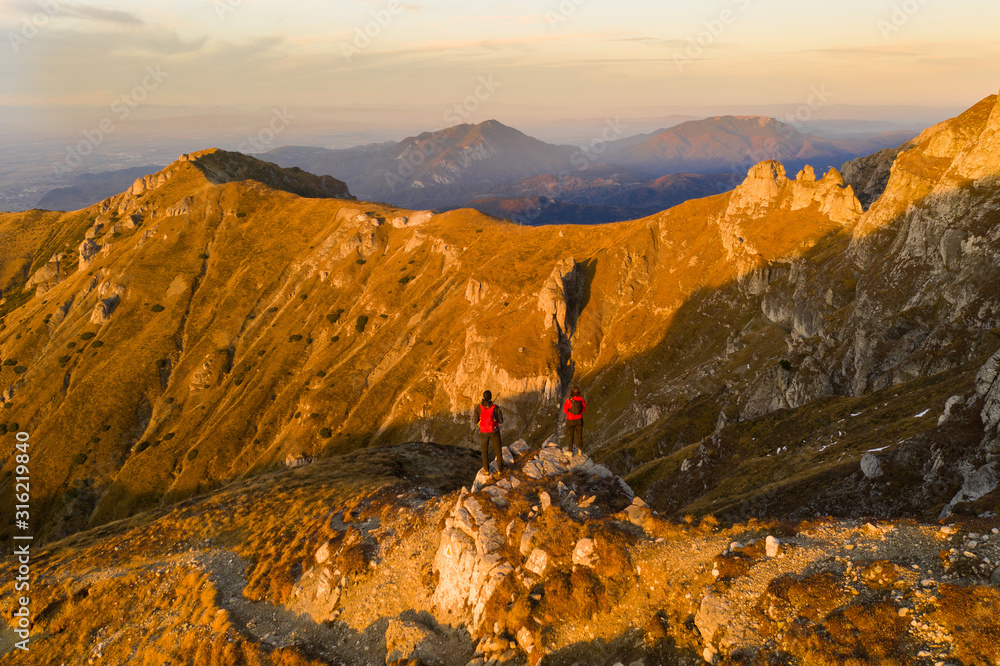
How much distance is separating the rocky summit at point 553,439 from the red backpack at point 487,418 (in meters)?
3.61

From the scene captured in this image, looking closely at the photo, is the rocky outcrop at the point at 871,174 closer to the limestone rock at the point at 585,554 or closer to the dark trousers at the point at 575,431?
the dark trousers at the point at 575,431

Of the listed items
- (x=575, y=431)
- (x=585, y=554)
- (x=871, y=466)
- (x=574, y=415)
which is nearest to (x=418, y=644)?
(x=585, y=554)

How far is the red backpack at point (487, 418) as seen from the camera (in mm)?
28578

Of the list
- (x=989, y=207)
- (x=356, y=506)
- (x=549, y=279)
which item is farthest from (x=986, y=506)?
(x=549, y=279)

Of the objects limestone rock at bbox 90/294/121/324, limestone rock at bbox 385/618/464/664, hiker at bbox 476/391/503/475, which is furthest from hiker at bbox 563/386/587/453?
limestone rock at bbox 90/294/121/324

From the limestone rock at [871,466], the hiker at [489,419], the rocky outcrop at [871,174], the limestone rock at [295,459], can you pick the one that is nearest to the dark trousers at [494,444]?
the hiker at [489,419]

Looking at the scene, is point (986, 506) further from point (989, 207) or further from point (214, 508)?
point (989, 207)

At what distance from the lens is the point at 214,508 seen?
4831cm

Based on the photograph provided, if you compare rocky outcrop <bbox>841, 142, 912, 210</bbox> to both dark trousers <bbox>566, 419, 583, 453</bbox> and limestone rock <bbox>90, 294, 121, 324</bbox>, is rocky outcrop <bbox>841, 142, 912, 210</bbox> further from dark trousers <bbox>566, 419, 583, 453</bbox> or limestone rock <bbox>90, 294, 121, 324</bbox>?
limestone rock <bbox>90, 294, 121, 324</bbox>

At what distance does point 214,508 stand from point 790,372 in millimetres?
79084

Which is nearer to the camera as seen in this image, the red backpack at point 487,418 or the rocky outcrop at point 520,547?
the rocky outcrop at point 520,547

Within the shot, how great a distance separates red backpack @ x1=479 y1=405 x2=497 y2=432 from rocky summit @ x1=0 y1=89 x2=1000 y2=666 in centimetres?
361

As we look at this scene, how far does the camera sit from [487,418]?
28719mm

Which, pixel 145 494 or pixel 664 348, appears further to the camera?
pixel 145 494
